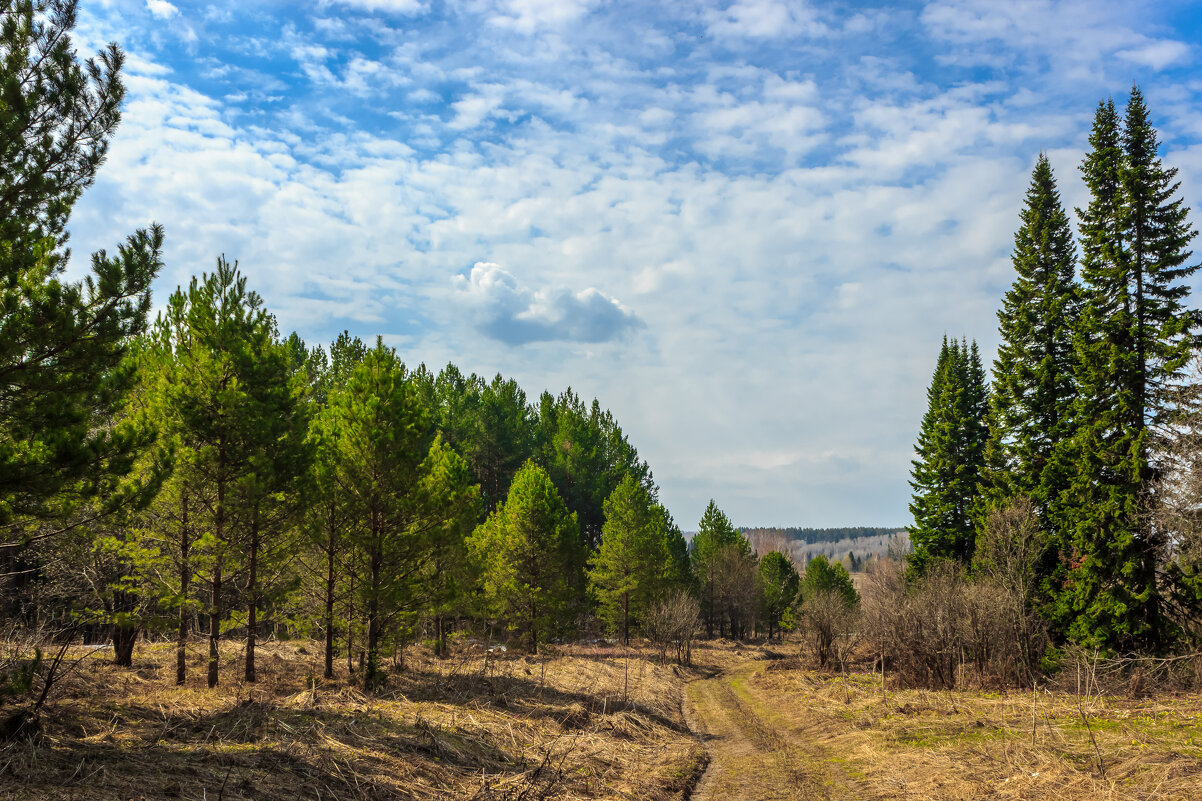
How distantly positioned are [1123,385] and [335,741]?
26.4m

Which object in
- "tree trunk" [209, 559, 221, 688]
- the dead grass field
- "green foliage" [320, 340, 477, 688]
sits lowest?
the dead grass field

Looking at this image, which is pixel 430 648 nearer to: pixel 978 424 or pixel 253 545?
pixel 253 545

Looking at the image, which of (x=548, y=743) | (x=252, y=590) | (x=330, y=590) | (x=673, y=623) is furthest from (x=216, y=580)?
(x=673, y=623)

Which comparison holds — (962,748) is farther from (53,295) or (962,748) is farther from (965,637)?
(53,295)

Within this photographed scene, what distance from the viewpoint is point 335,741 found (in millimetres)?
10602

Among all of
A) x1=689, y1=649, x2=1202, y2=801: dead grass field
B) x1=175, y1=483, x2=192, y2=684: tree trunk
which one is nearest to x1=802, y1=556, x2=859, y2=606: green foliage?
x1=689, y1=649, x2=1202, y2=801: dead grass field

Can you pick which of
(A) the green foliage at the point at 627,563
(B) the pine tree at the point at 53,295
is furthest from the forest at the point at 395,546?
(A) the green foliage at the point at 627,563

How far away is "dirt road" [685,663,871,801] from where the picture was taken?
38.9 feet

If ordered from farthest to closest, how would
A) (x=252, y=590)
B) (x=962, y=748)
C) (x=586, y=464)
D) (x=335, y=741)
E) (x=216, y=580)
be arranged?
(x=586, y=464), (x=252, y=590), (x=216, y=580), (x=962, y=748), (x=335, y=741)

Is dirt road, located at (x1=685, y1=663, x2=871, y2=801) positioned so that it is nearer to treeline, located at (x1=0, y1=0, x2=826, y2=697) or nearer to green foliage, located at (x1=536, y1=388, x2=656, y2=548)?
treeline, located at (x1=0, y1=0, x2=826, y2=697)

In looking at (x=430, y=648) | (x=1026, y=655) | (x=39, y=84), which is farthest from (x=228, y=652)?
(x=1026, y=655)

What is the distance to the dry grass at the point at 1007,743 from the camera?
A: 9711 mm

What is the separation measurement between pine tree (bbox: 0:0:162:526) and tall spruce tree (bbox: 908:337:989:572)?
3724 centimetres

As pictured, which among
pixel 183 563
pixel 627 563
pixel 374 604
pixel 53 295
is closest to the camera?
pixel 53 295
